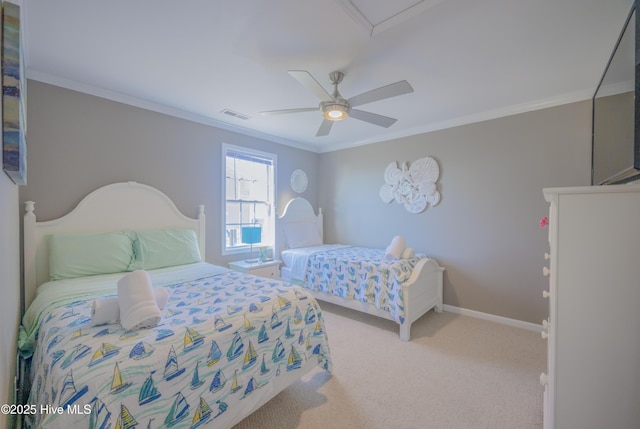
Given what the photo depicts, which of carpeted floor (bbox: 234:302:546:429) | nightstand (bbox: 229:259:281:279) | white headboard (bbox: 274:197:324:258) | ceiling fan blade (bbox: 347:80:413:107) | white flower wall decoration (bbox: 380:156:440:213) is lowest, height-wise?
carpeted floor (bbox: 234:302:546:429)

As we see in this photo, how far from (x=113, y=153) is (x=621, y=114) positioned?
421 cm

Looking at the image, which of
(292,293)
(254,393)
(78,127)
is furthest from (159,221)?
(254,393)

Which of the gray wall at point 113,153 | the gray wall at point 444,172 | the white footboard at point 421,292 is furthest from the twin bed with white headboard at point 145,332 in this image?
the white footboard at point 421,292

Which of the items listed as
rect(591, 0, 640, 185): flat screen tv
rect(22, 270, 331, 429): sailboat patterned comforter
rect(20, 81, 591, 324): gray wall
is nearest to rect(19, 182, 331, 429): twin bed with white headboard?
rect(22, 270, 331, 429): sailboat patterned comforter

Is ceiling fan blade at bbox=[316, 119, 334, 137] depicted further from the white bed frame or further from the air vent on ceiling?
the white bed frame

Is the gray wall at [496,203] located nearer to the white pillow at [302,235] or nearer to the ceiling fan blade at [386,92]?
the white pillow at [302,235]

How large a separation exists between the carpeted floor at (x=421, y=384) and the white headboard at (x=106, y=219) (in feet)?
7.06

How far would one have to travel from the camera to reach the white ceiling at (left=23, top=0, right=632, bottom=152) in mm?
1593

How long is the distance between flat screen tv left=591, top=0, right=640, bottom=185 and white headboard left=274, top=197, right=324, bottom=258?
3.57 metres

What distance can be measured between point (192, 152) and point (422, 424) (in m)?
3.54

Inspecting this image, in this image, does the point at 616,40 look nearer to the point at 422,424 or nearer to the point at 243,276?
the point at 422,424

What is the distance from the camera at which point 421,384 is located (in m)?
2.04

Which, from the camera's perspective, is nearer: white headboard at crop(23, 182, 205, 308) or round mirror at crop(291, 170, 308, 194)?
white headboard at crop(23, 182, 205, 308)

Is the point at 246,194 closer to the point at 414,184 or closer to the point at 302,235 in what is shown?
the point at 302,235
